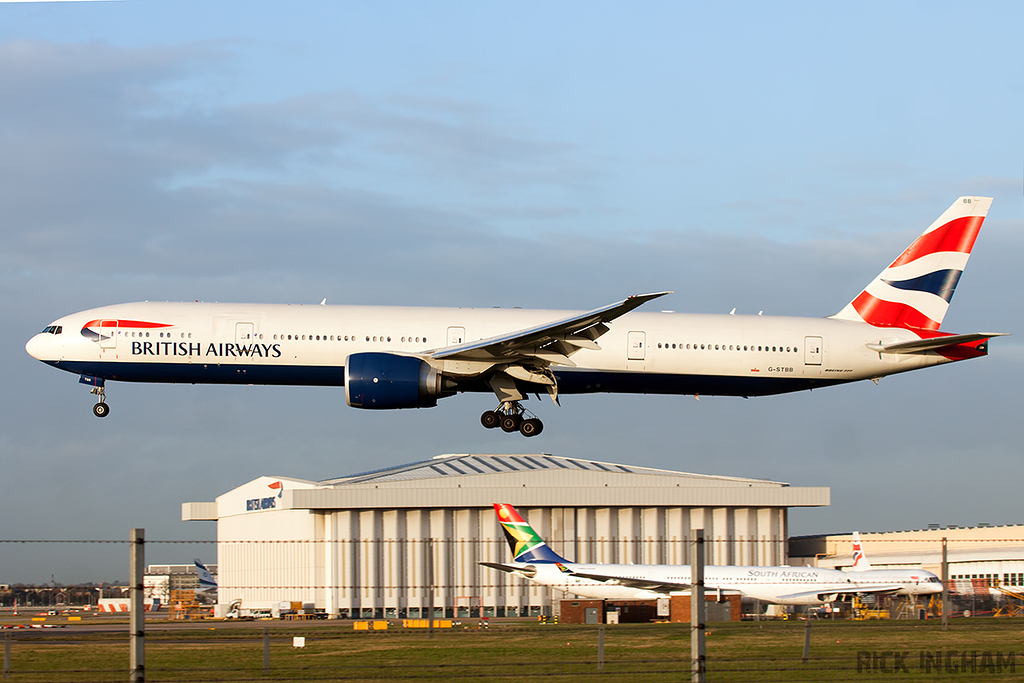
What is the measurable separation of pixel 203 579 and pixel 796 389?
4989cm

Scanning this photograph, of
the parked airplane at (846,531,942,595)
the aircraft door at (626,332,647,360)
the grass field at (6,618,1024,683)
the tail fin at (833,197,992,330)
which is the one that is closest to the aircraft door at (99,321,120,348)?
the grass field at (6,618,1024,683)

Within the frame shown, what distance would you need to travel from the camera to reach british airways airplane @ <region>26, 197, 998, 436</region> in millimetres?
33719

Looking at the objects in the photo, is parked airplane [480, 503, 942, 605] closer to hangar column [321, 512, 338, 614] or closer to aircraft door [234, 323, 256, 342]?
hangar column [321, 512, 338, 614]

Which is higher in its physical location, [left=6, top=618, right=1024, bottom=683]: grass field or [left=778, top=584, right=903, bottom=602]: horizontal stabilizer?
[left=6, top=618, right=1024, bottom=683]: grass field

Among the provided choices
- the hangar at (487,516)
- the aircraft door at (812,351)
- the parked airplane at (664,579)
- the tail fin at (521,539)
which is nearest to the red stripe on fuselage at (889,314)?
the aircraft door at (812,351)

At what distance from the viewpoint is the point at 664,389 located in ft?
117

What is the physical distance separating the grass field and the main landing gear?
21.6ft

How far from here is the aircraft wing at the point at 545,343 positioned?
3222 cm

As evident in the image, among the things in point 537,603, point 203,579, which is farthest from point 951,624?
point 203,579

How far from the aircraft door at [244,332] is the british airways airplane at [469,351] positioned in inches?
1.2

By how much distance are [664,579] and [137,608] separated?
118 feet

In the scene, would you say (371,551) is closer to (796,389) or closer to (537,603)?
(537,603)

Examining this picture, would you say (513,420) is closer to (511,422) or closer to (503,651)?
(511,422)

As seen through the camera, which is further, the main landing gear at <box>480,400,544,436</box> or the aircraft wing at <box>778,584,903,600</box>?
the aircraft wing at <box>778,584,903,600</box>
